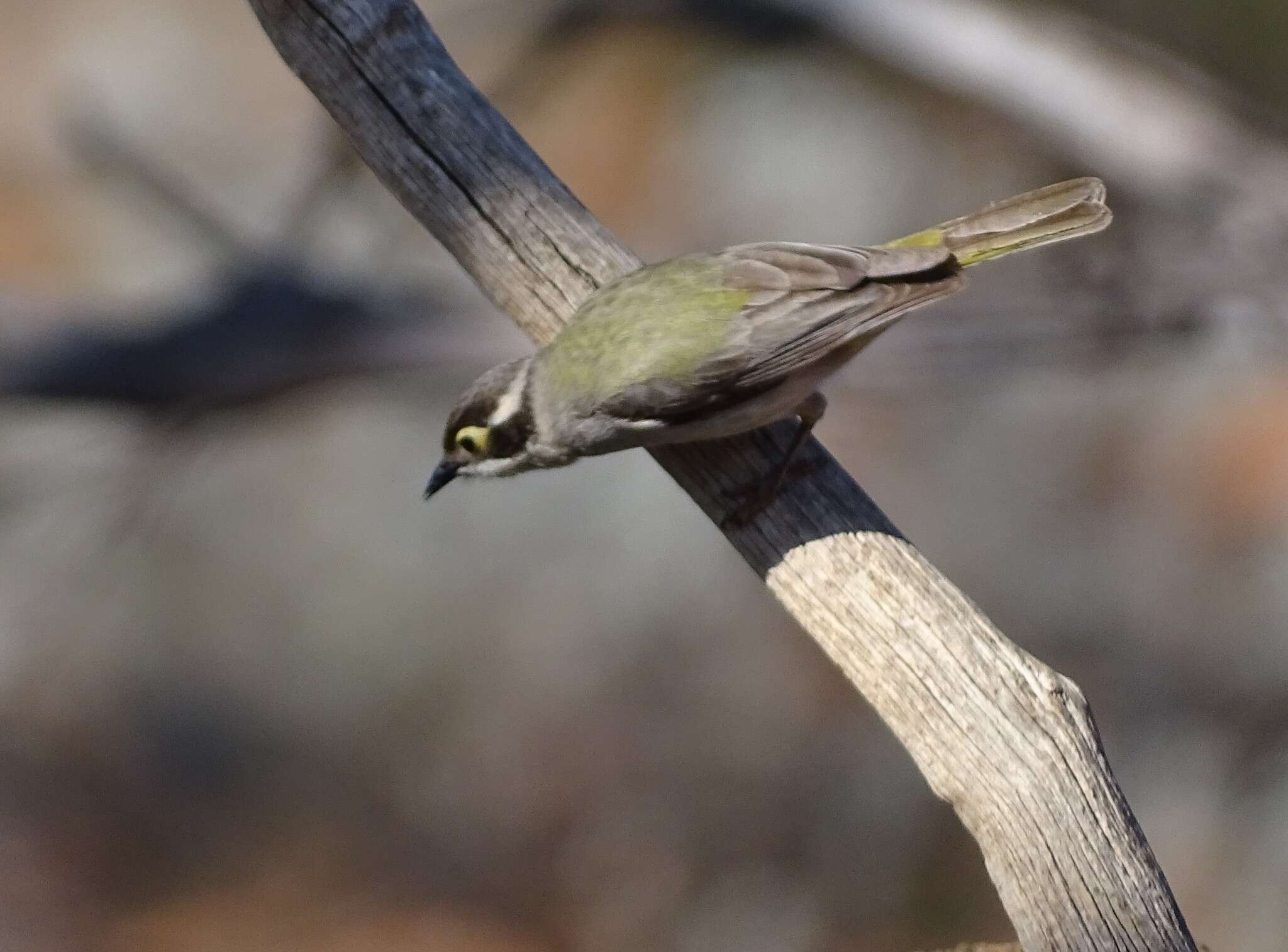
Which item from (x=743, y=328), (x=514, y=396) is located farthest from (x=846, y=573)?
(x=514, y=396)

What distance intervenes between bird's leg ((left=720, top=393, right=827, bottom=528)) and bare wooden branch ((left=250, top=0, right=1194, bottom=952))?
0.03 m

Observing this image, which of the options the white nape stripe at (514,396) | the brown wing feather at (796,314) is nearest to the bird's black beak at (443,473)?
the white nape stripe at (514,396)

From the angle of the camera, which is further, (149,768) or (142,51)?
(142,51)

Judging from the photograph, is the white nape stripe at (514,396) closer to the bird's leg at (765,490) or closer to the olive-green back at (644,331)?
the olive-green back at (644,331)

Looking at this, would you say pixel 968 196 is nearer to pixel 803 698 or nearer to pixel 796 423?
pixel 803 698

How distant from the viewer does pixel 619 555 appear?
7.33m

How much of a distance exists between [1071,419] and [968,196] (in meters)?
1.66

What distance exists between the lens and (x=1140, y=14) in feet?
27.5

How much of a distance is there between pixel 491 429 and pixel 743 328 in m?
0.78

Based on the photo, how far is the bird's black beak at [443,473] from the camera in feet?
13.0

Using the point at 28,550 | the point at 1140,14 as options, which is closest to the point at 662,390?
the point at 28,550

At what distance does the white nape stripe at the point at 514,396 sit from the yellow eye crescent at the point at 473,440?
0.10 meters

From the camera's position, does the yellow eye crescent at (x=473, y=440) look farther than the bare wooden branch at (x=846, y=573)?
Yes

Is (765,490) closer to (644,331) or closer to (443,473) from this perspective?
(644,331)
